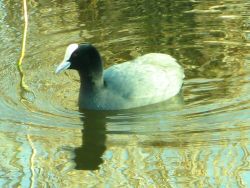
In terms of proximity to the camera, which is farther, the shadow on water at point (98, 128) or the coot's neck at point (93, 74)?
the coot's neck at point (93, 74)

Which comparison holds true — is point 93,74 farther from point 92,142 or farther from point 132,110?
point 92,142

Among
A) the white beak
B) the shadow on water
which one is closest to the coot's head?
the white beak

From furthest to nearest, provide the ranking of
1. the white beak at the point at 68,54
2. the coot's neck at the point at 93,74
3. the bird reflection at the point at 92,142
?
the coot's neck at the point at 93,74
the white beak at the point at 68,54
the bird reflection at the point at 92,142

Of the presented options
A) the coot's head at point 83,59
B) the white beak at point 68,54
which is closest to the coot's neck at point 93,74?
the coot's head at point 83,59

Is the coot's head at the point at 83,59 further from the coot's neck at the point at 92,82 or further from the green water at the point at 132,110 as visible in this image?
the green water at the point at 132,110

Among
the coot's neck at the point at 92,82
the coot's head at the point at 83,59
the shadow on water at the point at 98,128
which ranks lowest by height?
the shadow on water at the point at 98,128

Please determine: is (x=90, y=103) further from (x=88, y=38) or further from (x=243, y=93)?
(x=88, y=38)

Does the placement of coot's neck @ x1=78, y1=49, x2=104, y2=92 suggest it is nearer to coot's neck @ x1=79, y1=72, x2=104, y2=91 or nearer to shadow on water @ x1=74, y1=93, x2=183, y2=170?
coot's neck @ x1=79, y1=72, x2=104, y2=91

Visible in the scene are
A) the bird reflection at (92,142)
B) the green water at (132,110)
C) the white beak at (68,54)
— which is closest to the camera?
the green water at (132,110)

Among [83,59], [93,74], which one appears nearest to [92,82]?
[93,74]

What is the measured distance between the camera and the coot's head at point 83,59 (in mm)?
6249

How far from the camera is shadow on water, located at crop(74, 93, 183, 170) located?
5355 mm

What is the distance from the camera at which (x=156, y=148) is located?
5430 mm

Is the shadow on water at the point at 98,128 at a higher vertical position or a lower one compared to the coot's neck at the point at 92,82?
lower
